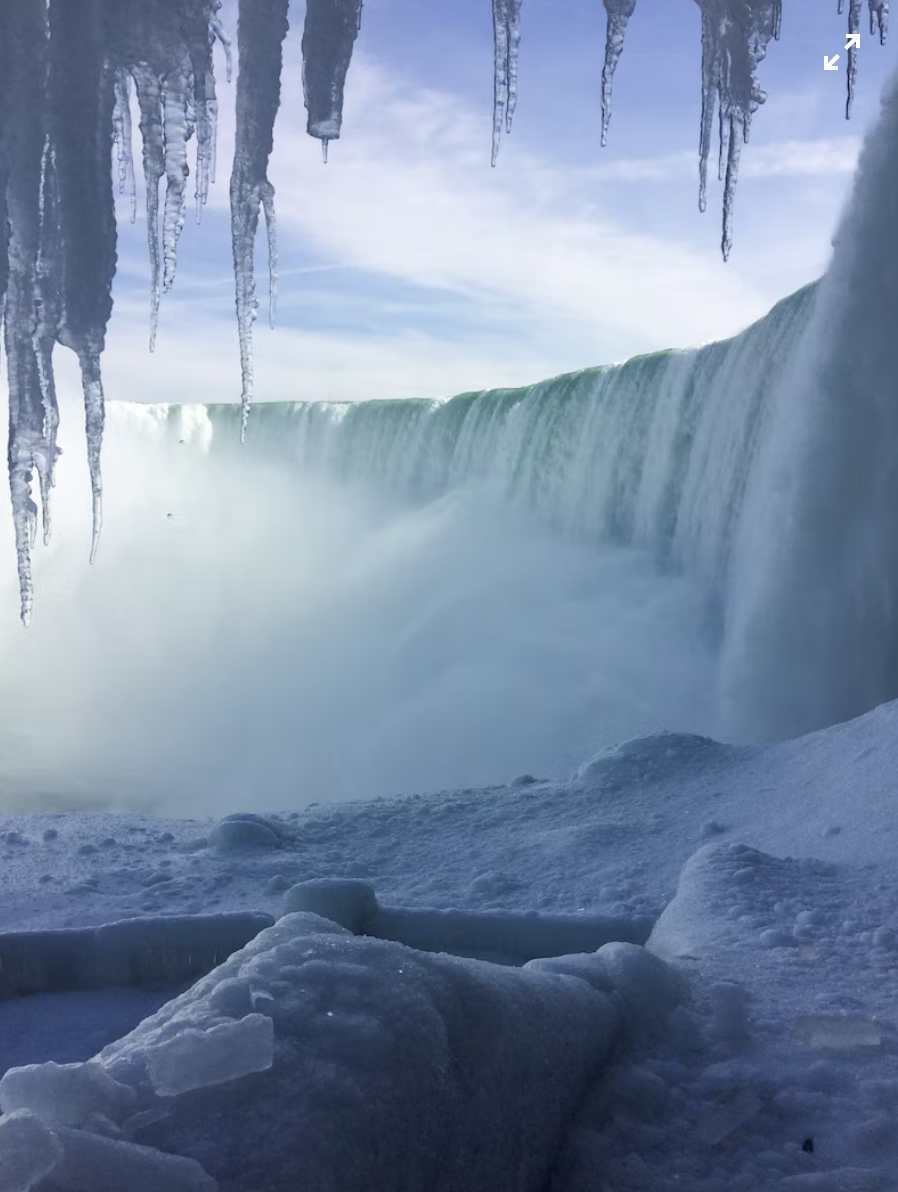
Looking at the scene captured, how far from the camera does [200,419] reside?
56.2ft

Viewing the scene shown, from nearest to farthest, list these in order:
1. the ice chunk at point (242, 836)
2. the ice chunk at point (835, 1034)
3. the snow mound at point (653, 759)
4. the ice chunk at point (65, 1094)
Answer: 1. the ice chunk at point (65, 1094)
2. the ice chunk at point (835, 1034)
3. the ice chunk at point (242, 836)
4. the snow mound at point (653, 759)

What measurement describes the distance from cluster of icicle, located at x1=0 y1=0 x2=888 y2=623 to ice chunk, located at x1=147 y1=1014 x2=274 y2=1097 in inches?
164

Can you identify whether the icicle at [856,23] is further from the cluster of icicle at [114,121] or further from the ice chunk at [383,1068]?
the ice chunk at [383,1068]

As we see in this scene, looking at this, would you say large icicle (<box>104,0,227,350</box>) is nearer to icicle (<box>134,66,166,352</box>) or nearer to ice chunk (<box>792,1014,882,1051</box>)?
icicle (<box>134,66,166,352</box>)

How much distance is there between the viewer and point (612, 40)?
4.89 metres

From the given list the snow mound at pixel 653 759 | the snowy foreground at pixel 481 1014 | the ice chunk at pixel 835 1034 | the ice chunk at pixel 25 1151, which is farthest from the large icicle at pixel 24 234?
the ice chunk at pixel 25 1151

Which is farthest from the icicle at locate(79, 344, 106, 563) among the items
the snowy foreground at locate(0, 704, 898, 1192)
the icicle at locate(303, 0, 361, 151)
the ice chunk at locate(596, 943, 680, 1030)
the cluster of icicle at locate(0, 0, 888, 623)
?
the ice chunk at locate(596, 943, 680, 1030)

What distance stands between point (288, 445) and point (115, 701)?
587 centimetres

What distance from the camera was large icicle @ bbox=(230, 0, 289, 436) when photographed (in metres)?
4.70

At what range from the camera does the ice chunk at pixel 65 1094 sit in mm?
1094

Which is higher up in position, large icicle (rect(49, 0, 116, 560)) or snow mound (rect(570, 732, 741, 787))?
large icicle (rect(49, 0, 116, 560))

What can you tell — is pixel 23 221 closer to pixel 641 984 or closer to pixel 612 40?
pixel 612 40

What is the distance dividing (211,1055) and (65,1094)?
15 cm

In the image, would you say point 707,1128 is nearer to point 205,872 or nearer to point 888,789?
point 888,789
